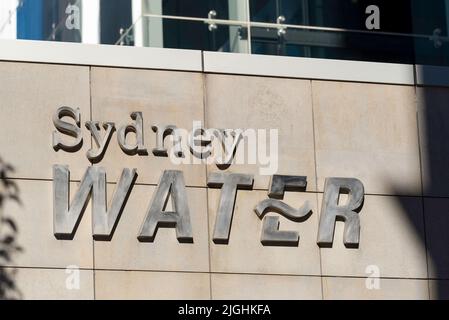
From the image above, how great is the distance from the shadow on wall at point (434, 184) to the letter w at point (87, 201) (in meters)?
3.37

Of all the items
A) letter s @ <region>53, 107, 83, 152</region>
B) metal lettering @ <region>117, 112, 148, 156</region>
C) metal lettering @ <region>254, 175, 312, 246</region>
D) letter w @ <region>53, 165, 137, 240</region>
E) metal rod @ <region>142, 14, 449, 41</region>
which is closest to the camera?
letter w @ <region>53, 165, 137, 240</region>

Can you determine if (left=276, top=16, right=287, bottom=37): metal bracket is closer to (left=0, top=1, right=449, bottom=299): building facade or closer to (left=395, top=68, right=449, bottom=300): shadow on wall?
(left=0, top=1, right=449, bottom=299): building facade

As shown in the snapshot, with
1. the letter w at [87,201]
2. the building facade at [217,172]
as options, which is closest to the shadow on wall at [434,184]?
the building facade at [217,172]

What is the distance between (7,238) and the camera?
1481cm

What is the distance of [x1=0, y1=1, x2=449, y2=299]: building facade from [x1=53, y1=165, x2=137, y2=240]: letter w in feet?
0.05

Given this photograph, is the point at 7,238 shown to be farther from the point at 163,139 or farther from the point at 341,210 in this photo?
the point at 341,210

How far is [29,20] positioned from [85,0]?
72 cm

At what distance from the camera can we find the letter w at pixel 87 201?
1504 centimetres

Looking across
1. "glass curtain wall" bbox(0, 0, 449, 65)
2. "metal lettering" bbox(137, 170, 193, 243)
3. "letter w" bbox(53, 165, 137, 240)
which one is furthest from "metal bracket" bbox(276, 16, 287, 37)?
"letter w" bbox(53, 165, 137, 240)

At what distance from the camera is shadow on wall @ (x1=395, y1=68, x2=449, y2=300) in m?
16.4

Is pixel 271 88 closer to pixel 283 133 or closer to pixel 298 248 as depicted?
pixel 283 133

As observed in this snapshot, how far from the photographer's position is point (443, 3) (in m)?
17.5

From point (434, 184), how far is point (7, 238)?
16.8ft
